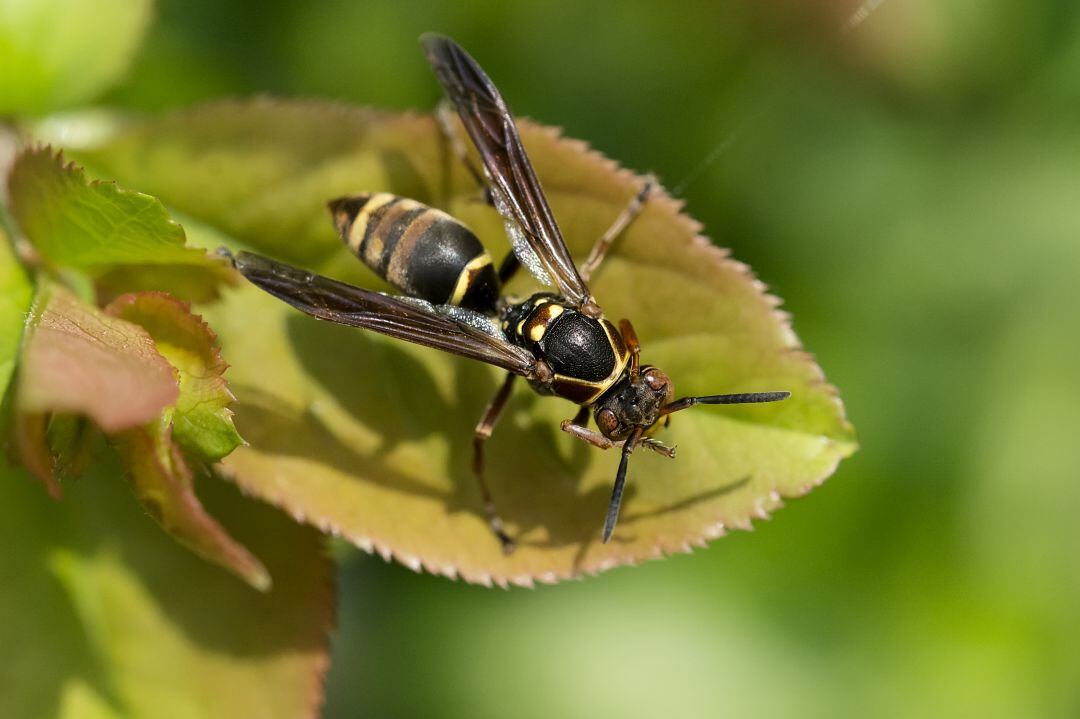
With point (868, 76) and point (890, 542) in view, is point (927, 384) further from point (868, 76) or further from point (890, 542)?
point (868, 76)

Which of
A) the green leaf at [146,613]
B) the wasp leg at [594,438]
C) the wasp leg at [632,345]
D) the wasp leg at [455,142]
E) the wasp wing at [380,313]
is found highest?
the wasp leg at [455,142]

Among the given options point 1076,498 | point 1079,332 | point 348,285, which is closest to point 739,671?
point 1076,498

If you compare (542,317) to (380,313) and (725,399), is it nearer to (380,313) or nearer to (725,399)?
(380,313)

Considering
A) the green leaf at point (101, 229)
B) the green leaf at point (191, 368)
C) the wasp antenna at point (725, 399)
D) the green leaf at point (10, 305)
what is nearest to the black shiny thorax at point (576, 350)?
the wasp antenna at point (725, 399)

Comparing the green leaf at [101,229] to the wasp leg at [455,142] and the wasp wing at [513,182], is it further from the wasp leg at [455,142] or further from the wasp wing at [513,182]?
the wasp wing at [513,182]

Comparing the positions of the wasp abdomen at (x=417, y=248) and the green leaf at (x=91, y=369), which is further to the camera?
the wasp abdomen at (x=417, y=248)

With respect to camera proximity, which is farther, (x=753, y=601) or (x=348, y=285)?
(x=753, y=601)

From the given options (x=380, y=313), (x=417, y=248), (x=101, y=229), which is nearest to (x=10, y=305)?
(x=101, y=229)
